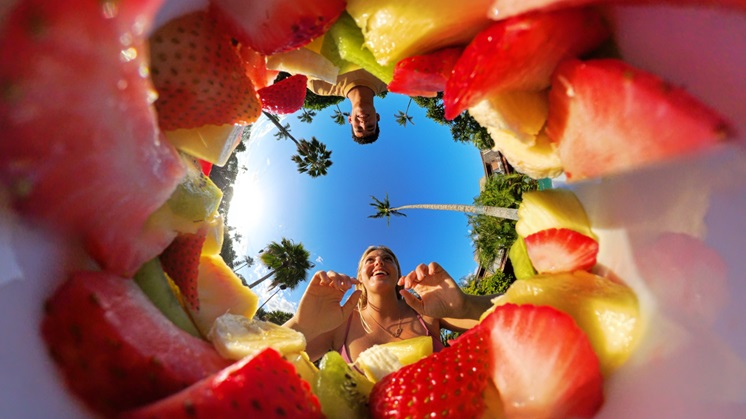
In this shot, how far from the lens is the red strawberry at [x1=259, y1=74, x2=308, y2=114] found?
962 millimetres

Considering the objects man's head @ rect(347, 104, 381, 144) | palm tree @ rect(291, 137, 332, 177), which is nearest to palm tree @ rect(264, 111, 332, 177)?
palm tree @ rect(291, 137, 332, 177)

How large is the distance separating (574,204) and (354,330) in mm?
1774

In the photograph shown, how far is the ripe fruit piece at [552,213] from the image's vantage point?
2.14 feet

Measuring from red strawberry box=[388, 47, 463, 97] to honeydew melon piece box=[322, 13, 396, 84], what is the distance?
29 mm

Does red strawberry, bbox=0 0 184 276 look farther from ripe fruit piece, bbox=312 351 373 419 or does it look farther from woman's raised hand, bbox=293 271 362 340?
woman's raised hand, bbox=293 271 362 340

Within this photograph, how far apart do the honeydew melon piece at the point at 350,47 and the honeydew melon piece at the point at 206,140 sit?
19 cm

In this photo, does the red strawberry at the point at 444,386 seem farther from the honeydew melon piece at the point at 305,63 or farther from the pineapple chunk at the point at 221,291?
the honeydew melon piece at the point at 305,63

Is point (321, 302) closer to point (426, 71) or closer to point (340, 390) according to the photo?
point (340, 390)

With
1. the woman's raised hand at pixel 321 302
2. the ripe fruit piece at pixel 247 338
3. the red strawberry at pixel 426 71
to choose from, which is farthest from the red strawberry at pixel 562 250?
the woman's raised hand at pixel 321 302

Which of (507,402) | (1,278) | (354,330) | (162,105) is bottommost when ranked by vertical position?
(354,330)

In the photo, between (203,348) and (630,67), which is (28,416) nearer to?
(203,348)

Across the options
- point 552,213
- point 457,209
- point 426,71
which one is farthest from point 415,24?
point 457,209

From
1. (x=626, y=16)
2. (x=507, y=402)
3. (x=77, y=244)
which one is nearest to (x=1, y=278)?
(x=77, y=244)

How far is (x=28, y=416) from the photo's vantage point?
36cm
